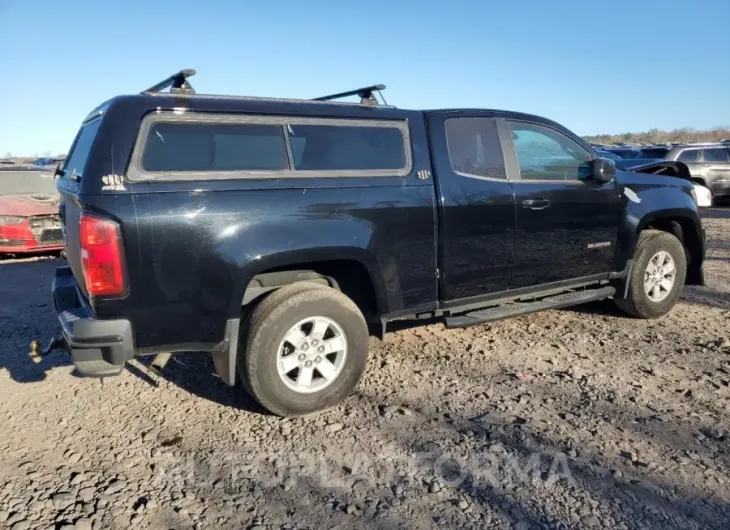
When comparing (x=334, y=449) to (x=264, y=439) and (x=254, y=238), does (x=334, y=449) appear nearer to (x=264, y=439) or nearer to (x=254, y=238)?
(x=264, y=439)

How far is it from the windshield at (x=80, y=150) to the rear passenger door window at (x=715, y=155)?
609 inches

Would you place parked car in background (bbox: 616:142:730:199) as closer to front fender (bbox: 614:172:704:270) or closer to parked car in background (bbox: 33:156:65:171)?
front fender (bbox: 614:172:704:270)

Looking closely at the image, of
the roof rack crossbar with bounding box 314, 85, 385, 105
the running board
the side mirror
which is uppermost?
the roof rack crossbar with bounding box 314, 85, 385, 105

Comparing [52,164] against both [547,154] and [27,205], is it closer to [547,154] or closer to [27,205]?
[27,205]

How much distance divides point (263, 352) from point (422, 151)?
1.80 m

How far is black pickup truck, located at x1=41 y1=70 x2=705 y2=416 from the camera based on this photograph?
9.87 feet

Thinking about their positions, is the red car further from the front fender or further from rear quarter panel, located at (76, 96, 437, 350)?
the front fender

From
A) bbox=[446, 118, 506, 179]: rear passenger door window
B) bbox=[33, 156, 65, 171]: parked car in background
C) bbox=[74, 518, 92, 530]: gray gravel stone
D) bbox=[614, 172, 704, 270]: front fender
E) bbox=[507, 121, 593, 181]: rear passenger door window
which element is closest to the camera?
bbox=[74, 518, 92, 530]: gray gravel stone

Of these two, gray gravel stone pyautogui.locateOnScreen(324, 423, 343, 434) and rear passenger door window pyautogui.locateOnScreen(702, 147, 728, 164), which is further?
rear passenger door window pyautogui.locateOnScreen(702, 147, 728, 164)

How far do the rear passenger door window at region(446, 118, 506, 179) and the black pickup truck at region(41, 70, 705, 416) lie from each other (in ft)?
0.05

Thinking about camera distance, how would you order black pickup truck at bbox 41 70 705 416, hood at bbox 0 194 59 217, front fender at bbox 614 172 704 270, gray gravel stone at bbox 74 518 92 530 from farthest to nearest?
hood at bbox 0 194 59 217 → front fender at bbox 614 172 704 270 → black pickup truck at bbox 41 70 705 416 → gray gravel stone at bbox 74 518 92 530

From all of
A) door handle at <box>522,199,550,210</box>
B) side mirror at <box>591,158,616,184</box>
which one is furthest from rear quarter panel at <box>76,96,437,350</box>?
side mirror at <box>591,158,616,184</box>

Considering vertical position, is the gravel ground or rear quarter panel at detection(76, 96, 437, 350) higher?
rear quarter panel at detection(76, 96, 437, 350)

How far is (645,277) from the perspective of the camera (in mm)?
5172
